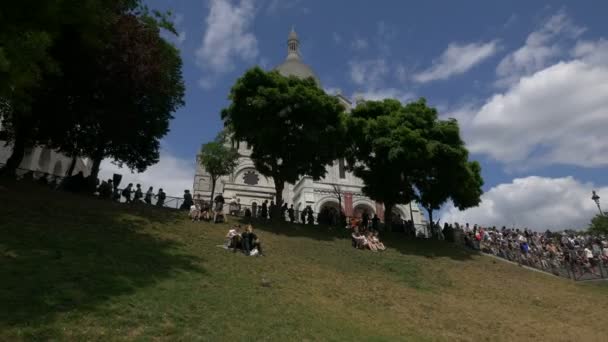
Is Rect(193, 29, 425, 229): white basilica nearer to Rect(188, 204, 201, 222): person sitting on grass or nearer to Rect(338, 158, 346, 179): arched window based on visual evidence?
Rect(338, 158, 346, 179): arched window

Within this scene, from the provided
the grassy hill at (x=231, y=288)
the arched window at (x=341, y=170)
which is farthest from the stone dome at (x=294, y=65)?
the grassy hill at (x=231, y=288)

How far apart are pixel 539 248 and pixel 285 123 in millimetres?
17121

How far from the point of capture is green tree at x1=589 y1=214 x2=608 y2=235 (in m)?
44.4

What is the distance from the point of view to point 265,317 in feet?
28.6

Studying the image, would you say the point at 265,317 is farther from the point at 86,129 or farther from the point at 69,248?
the point at 86,129

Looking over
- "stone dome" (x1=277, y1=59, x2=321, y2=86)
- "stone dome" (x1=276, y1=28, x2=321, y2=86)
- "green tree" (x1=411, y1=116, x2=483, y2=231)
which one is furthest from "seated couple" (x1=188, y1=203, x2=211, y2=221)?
"stone dome" (x1=277, y1=59, x2=321, y2=86)

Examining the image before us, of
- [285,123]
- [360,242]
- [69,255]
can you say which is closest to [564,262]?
[360,242]

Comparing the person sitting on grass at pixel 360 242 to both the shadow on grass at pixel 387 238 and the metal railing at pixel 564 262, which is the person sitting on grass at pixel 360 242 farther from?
the metal railing at pixel 564 262

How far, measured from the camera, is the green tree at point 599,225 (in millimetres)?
44447

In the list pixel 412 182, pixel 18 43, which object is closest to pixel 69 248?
pixel 18 43

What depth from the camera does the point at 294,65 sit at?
212 feet

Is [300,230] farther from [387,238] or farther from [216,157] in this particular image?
[216,157]

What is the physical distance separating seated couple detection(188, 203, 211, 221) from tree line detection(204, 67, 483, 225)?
16.1ft

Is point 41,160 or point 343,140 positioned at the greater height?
point 343,140
